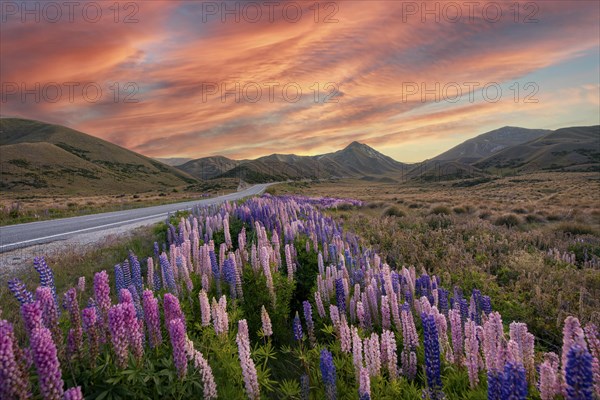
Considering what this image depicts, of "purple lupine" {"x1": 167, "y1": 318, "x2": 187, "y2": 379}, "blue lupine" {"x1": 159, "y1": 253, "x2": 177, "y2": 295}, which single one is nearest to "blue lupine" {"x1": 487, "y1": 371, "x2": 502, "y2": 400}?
"purple lupine" {"x1": 167, "y1": 318, "x2": 187, "y2": 379}

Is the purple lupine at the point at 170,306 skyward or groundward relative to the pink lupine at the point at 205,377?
skyward

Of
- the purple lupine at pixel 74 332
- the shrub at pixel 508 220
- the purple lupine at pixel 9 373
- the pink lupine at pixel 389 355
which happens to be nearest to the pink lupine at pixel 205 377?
the purple lupine at pixel 74 332

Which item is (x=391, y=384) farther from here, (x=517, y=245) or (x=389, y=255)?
(x=517, y=245)

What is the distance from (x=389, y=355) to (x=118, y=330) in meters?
2.37

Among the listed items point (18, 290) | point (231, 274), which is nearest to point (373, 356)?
point (231, 274)

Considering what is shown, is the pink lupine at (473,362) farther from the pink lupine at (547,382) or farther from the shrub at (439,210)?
the shrub at (439,210)

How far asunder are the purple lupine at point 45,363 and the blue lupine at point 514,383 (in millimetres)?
2603

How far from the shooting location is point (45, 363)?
2021 mm

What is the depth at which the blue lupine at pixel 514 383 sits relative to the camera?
203cm

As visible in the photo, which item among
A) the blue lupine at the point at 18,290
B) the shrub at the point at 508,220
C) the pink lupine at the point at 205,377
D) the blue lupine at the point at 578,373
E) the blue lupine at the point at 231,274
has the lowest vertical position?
the shrub at the point at 508,220

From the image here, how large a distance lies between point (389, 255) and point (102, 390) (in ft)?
28.8

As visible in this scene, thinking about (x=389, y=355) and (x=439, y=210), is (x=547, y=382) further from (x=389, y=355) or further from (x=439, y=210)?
(x=439, y=210)

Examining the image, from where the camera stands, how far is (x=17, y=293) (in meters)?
2.84

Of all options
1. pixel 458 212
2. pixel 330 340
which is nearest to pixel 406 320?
pixel 330 340
